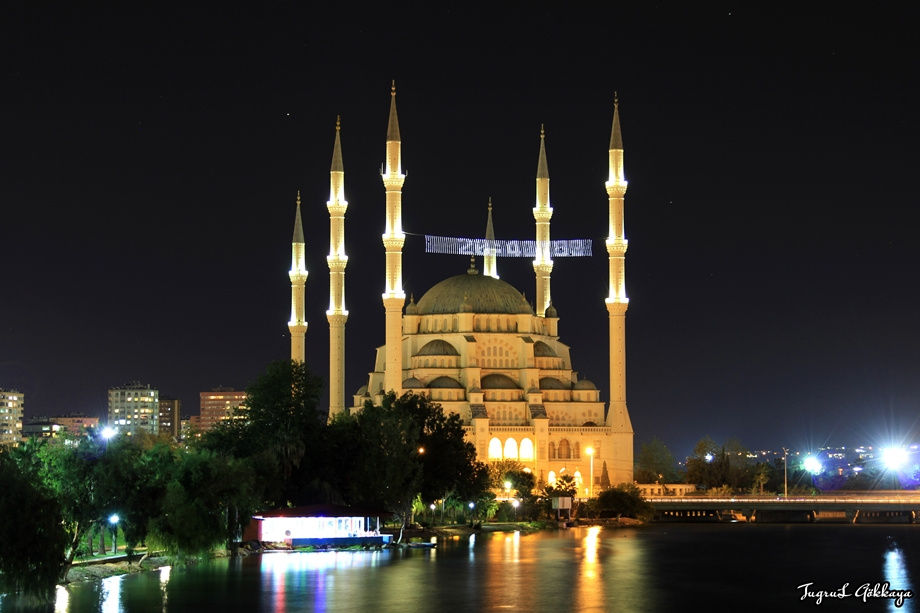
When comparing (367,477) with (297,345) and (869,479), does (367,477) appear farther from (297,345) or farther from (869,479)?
(869,479)

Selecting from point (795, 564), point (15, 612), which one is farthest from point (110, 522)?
point (795, 564)

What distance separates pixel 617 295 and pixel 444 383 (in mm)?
16485

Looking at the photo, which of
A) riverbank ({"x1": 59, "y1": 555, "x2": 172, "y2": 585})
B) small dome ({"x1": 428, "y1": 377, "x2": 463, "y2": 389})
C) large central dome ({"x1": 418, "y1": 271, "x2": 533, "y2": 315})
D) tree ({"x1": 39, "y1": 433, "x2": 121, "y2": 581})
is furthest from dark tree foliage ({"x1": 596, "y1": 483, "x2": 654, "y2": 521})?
tree ({"x1": 39, "y1": 433, "x2": 121, "y2": 581})

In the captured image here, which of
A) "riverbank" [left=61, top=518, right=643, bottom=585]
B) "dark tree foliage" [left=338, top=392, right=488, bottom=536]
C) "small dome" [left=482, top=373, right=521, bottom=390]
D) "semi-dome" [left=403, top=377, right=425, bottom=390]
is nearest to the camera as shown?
"riverbank" [left=61, top=518, right=643, bottom=585]

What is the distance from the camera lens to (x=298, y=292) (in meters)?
122

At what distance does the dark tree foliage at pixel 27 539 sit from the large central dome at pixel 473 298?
81.1 metres

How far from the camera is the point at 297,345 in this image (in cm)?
11994

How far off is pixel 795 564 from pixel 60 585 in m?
36.1

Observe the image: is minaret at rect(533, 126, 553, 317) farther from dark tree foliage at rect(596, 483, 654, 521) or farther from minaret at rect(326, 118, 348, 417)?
dark tree foliage at rect(596, 483, 654, 521)

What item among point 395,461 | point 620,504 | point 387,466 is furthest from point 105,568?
point 620,504

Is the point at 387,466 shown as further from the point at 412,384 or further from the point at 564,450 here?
the point at 564,450

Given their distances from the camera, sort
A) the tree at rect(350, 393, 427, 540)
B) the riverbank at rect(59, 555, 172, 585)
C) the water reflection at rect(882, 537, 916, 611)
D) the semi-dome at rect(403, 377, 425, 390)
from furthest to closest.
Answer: the semi-dome at rect(403, 377, 425, 390), the tree at rect(350, 393, 427, 540), the riverbank at rect(59, 555, 172, 585), the water reflection at rect(882, 537, 916, 611)

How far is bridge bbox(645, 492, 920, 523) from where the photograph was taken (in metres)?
108

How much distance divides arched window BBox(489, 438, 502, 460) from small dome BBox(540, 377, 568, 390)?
27.7 ft
